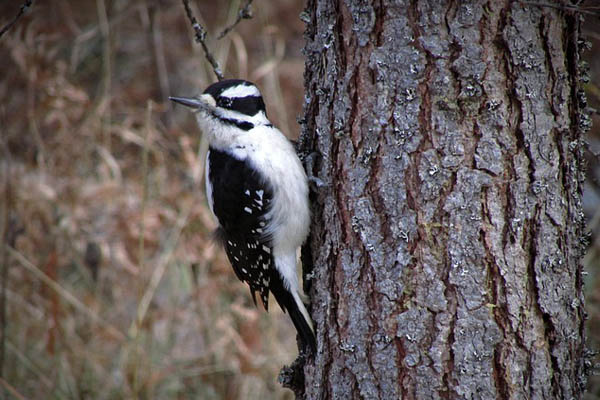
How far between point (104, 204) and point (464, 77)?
9.89 ft

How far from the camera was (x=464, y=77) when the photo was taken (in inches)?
72.5

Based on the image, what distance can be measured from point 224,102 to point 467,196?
1254 mm

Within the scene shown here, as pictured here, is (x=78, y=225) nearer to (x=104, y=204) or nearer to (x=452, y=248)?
(x=104, y=204)

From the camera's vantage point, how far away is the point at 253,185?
8.69 feet

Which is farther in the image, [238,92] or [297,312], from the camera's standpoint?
[238,92]

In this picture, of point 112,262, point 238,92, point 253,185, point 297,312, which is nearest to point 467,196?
point 297,312

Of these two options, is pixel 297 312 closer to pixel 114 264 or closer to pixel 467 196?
pixel 467 196

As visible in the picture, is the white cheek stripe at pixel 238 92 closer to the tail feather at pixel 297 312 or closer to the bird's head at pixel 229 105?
the bird's head at pixel 229 105

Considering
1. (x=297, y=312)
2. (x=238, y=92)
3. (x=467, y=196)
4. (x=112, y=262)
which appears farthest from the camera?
(x=112, y=262)

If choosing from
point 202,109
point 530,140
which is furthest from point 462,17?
point 202,109

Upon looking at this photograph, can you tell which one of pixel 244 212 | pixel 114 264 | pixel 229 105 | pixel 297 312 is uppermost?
pixel 114 264

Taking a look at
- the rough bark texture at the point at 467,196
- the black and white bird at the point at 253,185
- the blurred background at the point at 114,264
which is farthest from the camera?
the blurred background at the point at 114,264

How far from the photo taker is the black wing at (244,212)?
266 centimetres

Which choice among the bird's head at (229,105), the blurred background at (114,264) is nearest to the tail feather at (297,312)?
the bird's head at (229,105)
